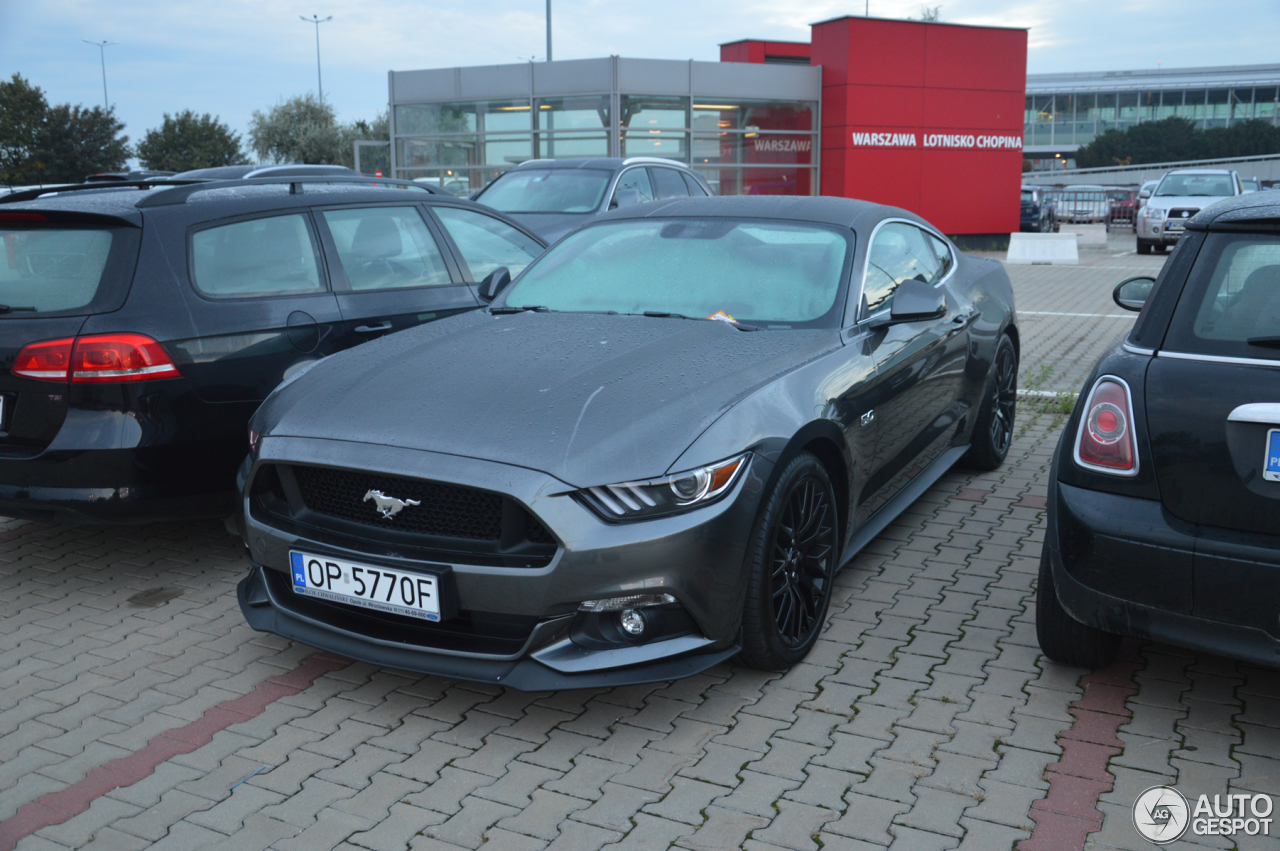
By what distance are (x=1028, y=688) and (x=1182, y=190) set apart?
73.3 ft

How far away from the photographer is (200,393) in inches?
169

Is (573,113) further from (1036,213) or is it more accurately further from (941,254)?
(941,254)

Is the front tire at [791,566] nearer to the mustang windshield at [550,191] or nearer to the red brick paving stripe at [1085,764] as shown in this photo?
the red brick paving stripe at [1085,764]

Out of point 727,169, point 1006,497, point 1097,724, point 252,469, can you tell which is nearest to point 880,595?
point 1097,724

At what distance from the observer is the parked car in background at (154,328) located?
13.4ft

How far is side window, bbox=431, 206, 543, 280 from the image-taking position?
579cm

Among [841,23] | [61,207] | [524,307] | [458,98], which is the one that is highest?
[841,23]

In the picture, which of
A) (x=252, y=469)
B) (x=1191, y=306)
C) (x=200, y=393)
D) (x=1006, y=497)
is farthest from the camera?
(x=1006, y=497)

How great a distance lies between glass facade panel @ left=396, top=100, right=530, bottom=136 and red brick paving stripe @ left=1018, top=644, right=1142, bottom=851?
74.2ft

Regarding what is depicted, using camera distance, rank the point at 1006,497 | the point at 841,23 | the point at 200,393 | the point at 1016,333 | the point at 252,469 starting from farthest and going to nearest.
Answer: the point at 841,23 → the point at 1016,333 → the point at 1006,497 → the point at 200,393 → the point at 252,469

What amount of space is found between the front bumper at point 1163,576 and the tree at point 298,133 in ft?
192

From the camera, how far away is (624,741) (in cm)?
321

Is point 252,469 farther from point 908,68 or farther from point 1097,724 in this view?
point 908,68

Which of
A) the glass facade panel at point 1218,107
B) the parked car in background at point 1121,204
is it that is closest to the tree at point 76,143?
the parked car in background at point 1121,204
